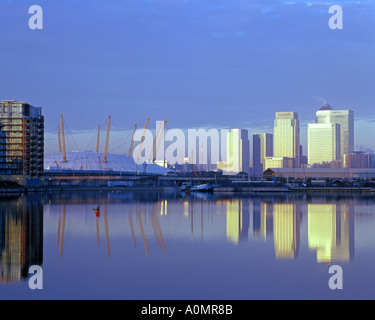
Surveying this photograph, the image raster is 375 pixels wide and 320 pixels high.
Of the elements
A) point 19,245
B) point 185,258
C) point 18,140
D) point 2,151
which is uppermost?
point 18,140

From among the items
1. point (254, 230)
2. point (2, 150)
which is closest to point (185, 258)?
point (254, 230)

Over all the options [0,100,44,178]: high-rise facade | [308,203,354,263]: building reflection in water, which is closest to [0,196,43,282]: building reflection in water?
[308,203,354,263]: building reflection in water

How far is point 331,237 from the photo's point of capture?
132 feet

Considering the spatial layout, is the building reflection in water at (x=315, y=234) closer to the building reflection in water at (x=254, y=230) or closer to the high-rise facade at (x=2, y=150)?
the building reflection in water at (x=254, y=230)

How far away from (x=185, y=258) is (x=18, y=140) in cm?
12662

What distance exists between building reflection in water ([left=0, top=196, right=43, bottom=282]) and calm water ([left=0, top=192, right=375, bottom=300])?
2.6 inches

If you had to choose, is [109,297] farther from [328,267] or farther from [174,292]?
[328,267]

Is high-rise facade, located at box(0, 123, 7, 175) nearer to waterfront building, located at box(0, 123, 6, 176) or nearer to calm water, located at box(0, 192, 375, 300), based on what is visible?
waterfront building, located at box(0, 123, 6, 176)

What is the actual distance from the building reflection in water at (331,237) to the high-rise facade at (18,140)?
107 meters

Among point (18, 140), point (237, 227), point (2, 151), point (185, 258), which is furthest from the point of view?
point (18, 140)

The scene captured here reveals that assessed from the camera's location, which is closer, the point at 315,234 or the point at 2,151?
the point at 315,234

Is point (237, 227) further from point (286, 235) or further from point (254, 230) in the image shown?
point (286, 235)
